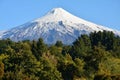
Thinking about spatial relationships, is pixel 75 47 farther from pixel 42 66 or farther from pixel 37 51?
pixel 42 66

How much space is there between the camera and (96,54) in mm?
73438

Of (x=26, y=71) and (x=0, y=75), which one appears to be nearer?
(x=0, y=75)

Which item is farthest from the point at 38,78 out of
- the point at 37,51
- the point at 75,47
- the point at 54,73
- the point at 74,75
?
the point at 75,47

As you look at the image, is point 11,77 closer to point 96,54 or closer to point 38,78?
point 38,78

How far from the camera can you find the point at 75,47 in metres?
90.3

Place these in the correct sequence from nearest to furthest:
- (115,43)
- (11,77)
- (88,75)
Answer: (11,77), (88,75), (115,43)

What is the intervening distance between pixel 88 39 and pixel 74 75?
1437 inches

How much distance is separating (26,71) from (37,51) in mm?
21409

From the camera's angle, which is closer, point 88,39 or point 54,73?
point 54,73

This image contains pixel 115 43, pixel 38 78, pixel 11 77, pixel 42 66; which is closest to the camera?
pixel 11 77

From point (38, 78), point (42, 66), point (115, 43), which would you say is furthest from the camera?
point (115, 43)

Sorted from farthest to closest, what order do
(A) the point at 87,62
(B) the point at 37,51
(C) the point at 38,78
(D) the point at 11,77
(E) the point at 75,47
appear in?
(E) the point at 75,47, (B) the point at 37,51, (A) the point at 87,62, (C) the point at 38,78, (D) the point at 11,77

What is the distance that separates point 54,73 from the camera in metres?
58.7

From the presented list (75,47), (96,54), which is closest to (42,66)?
(96,54)
